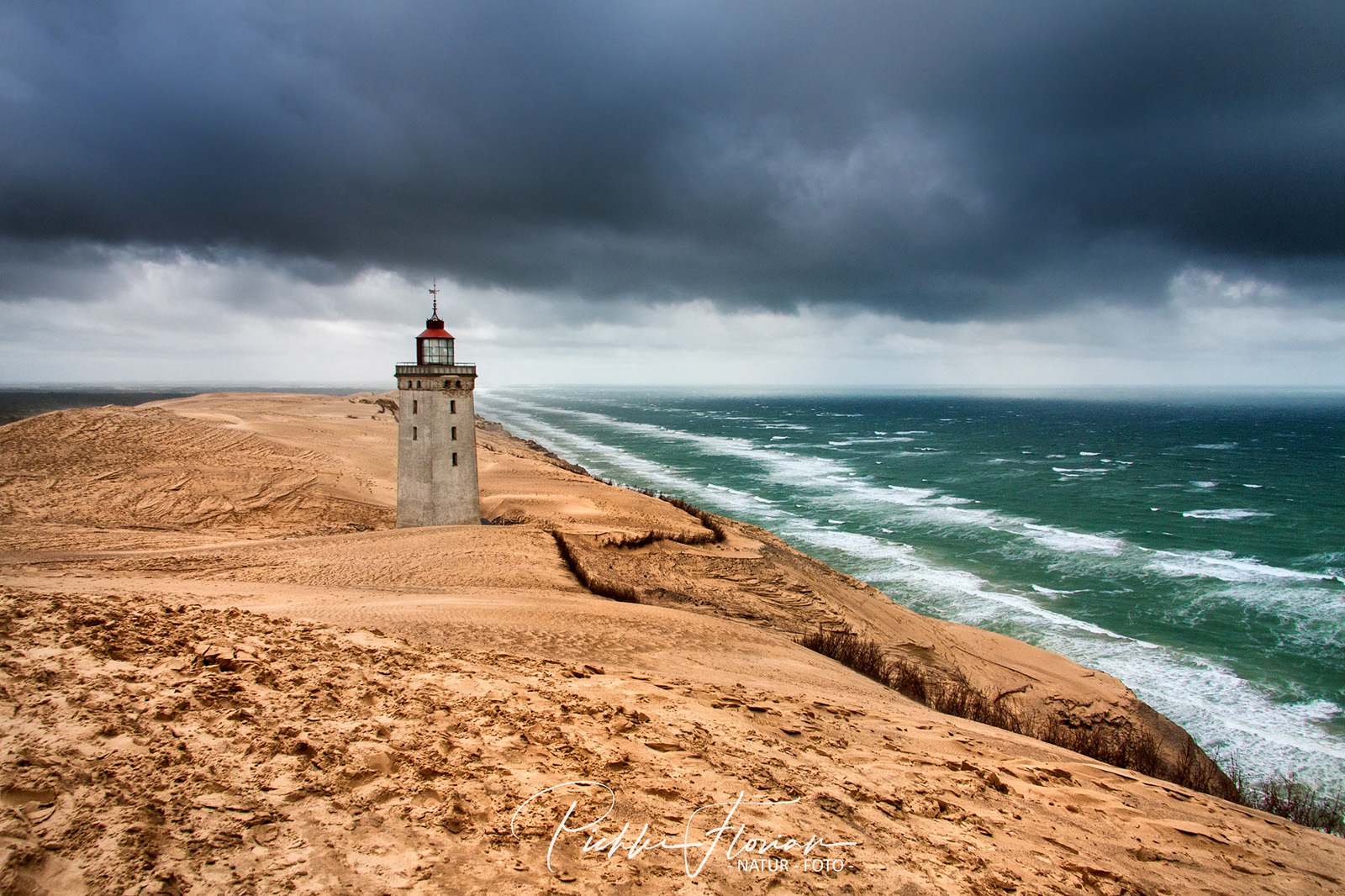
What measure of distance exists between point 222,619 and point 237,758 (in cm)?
370

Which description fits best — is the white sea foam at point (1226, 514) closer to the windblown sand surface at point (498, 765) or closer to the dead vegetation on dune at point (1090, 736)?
the dead vegetation on dune at point (1090, 736)

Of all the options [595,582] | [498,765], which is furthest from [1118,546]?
[498,765]

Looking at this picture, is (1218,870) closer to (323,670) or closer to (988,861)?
(988,861)

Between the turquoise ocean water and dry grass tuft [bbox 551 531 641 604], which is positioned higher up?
dry grass tuft [bbox 551 531 641 604]

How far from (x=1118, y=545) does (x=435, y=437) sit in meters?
31.0

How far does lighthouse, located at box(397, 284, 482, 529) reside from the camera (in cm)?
1983

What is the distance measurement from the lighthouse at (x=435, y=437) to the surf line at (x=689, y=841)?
54.1 ft

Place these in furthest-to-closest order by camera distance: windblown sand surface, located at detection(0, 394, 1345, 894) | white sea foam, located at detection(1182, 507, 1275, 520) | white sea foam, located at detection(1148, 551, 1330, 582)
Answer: white sea foam, located at detection(1182, 507, 1275, 520) < white sea foam, located at detection(1148, 551, 1330, 582) < windblown sand surface, located at detection(0, 394, 1345, 894)

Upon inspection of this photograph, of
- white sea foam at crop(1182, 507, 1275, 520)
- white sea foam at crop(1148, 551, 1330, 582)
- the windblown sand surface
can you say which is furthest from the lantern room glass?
white sea foam at crop(1182, 507, 1275, 520)

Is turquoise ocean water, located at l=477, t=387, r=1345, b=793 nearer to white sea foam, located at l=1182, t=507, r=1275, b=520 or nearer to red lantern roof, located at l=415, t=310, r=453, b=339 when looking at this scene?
white sea foam, located at l=1182, t=507, r=1275, b=520

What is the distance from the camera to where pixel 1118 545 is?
30656 mm

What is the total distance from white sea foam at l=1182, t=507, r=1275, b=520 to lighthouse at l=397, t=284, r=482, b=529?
39.5m

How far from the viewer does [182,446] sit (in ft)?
101

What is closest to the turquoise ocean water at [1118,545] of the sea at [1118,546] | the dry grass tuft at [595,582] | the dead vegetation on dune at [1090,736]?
the sea at [1118,546]
